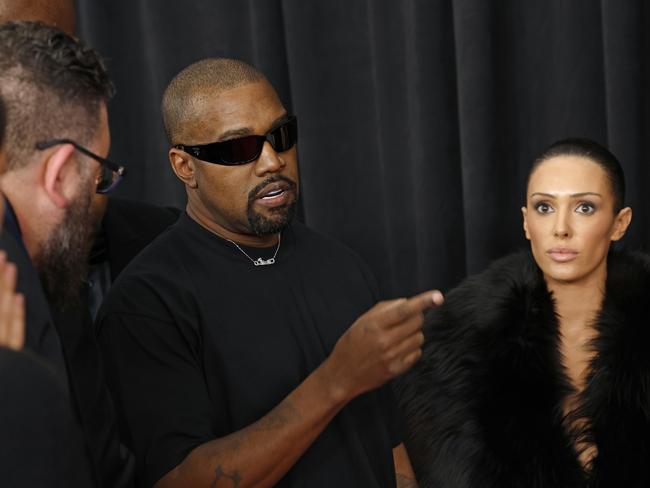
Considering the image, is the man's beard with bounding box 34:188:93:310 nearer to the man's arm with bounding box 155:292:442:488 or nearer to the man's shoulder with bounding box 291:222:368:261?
the man's arm with bounding box 155:292:442:488

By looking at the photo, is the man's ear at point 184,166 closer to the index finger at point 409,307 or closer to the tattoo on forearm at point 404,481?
the index finger at point 409,307

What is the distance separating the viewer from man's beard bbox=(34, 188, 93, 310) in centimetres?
94

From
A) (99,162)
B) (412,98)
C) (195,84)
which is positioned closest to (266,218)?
(195,84)

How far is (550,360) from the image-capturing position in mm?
1505

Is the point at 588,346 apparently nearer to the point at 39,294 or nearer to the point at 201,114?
the point at 201,114

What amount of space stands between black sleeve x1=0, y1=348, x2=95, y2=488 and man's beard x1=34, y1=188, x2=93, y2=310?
25 centimetres

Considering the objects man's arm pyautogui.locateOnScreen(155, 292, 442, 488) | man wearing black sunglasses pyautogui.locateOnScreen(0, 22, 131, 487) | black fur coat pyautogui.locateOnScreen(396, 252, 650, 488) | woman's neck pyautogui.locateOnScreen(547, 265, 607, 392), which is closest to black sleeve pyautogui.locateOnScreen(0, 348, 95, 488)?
man wearing black sunglasses pyautogui.locateOnScreen(0, 22, 131, 487)

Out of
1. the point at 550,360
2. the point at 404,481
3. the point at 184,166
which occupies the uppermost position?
the point at 184,166

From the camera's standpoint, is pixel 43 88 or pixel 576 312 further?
pixel 576 312

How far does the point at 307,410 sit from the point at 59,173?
1.38ft

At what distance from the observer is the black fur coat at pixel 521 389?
1.43 meters

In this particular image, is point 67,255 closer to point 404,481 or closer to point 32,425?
point 32,425

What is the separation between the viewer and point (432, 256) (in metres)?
1.92

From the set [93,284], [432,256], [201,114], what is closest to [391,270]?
[432,256]
